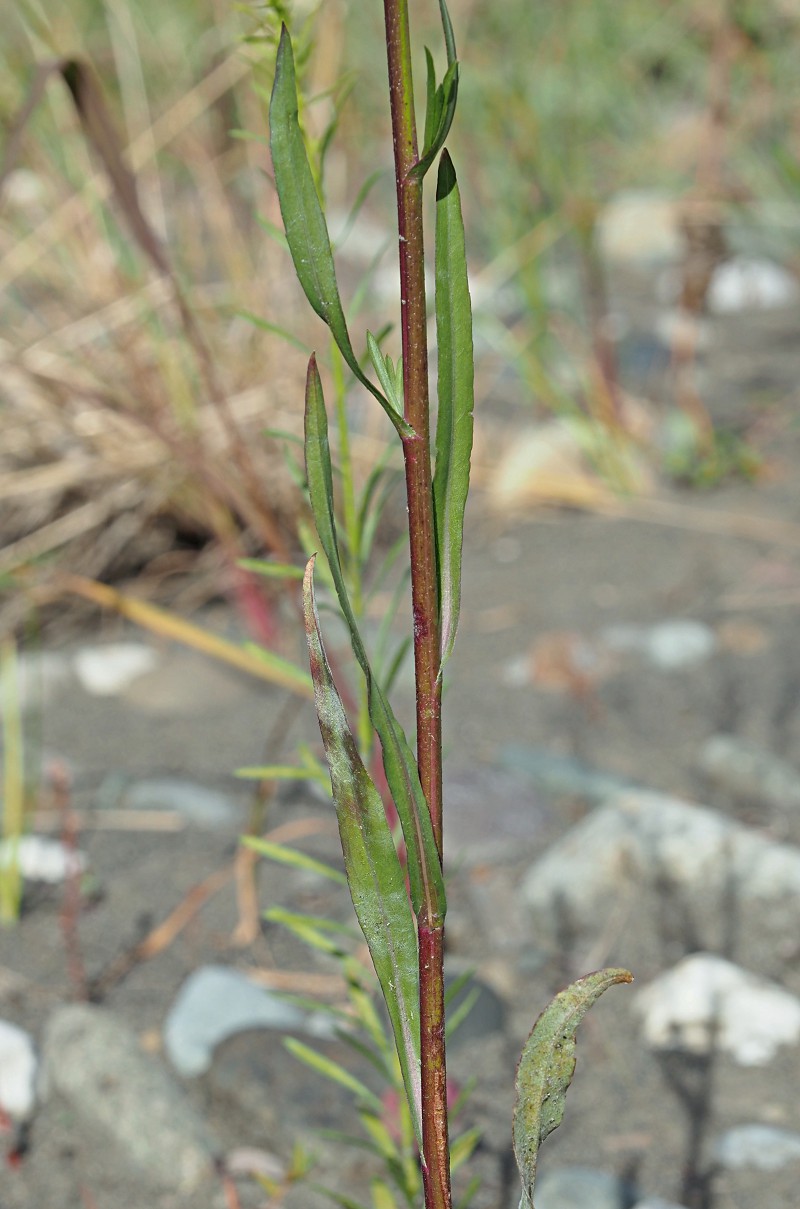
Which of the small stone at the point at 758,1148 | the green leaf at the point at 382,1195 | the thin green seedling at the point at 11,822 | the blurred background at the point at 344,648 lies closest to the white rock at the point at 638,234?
the blurred background at the point at 344,648

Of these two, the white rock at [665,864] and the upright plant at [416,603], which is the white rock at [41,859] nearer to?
the white rock at [665,864]

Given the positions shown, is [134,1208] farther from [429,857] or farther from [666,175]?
[666,175]

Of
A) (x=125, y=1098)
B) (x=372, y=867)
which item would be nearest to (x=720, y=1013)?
(x=125, y=1098)

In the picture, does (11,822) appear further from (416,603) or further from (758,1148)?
(416,603)

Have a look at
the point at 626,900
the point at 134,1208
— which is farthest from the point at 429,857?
the point at 626,900

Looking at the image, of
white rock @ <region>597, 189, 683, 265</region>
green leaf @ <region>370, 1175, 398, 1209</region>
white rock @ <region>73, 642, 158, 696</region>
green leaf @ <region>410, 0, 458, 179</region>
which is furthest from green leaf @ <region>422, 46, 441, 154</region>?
white rock @ <region>597, 189, 683, 265</region>

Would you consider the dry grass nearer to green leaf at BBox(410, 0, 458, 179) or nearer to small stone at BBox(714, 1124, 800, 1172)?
small stone at BBox(714, 1124, 800, 1172)

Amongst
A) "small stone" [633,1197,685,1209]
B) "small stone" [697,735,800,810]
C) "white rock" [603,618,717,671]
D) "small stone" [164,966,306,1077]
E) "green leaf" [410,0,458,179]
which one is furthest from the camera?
"white rock" [603,618,717,671]
